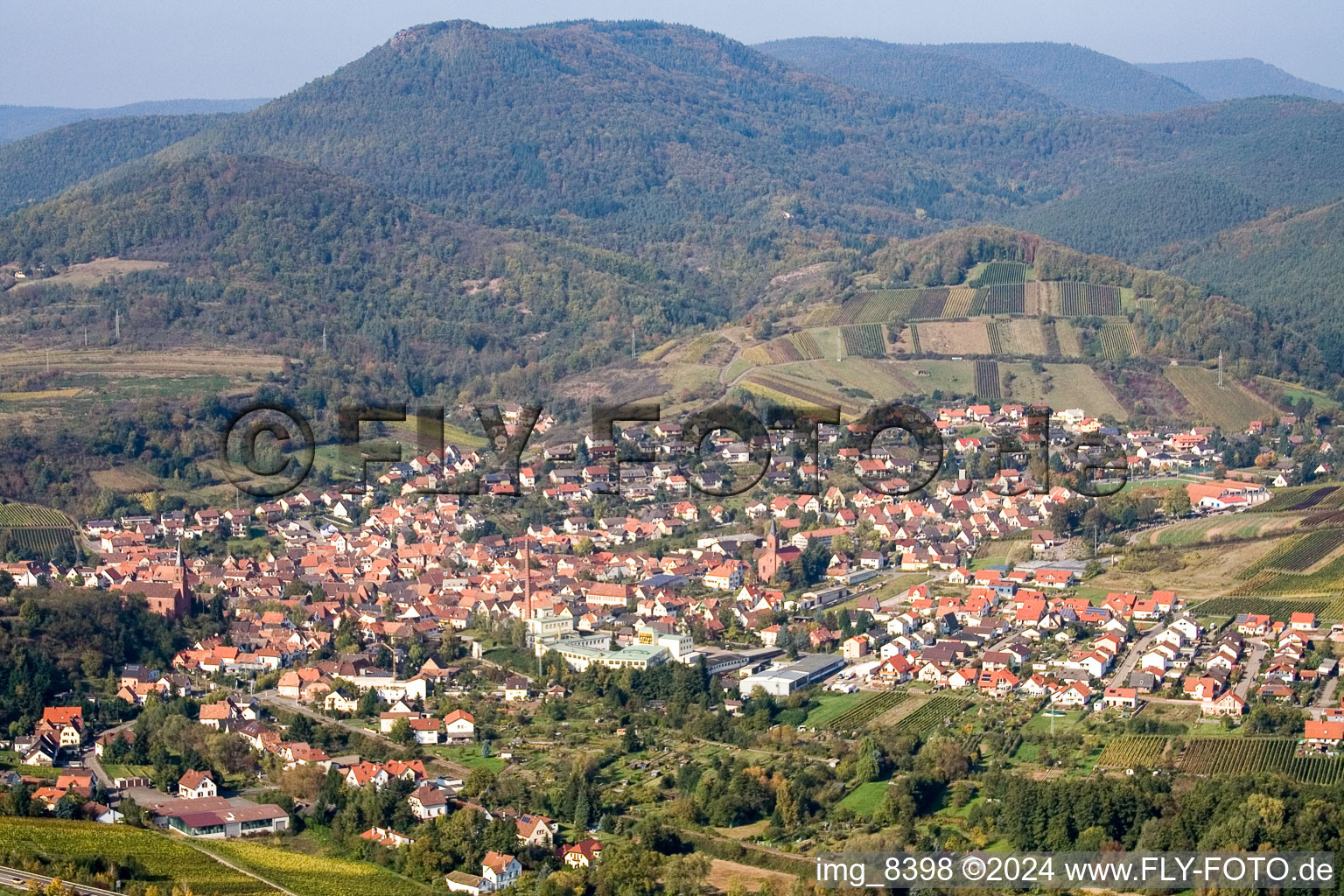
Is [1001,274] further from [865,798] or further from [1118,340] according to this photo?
[865,798]

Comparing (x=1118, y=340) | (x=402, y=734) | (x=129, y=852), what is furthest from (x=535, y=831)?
(x=1118, y=340)

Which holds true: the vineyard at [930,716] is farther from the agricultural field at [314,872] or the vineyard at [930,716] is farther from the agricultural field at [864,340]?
the agricultural field at [864,340]

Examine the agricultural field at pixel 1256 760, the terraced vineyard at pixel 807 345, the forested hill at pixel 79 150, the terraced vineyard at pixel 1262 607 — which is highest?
the forested hill at pixel 79 150

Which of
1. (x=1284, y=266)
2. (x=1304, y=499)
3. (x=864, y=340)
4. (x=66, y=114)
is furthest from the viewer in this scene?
(x=66, y=114)

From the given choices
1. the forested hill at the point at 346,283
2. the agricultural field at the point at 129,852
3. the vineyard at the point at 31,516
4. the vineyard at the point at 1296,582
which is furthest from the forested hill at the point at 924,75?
the agricultural field at the point at 129,852

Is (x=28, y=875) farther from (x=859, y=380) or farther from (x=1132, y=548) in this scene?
(x=859, y=380)

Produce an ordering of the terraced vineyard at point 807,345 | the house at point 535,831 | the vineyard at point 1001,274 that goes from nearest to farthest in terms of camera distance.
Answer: the house at point 535,831 < the terraced vineyard at point 807,345 < the vineyard at point 1001,274
